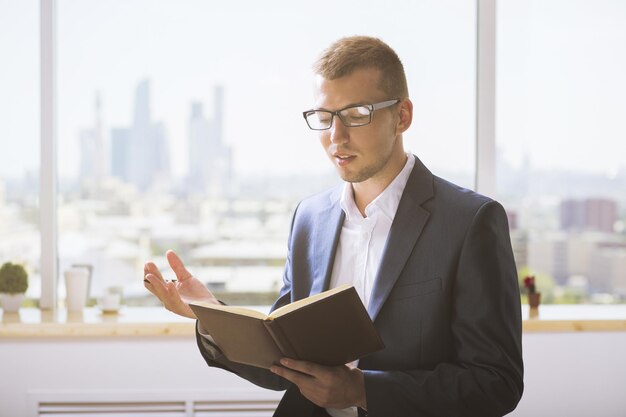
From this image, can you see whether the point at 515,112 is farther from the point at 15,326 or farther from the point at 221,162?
the point at 15,326

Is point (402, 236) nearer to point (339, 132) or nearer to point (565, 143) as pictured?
point (339, 132)

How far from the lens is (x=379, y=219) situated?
6.63 ft

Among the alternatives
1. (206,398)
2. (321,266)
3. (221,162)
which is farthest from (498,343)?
(221,162)

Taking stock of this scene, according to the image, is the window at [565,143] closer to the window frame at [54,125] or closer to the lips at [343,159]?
the window frame at [54,125]

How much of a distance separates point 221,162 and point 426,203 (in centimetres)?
206

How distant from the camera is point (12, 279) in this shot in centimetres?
364

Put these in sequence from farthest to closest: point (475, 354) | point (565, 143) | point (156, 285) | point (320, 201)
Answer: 1. point (565, 143)
2. point (320, 201)
3. point (156, 285)
4. point (475, 354)

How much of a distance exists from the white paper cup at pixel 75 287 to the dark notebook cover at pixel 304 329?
6.74 feet

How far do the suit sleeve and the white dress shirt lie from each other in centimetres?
22

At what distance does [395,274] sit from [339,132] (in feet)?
1.15

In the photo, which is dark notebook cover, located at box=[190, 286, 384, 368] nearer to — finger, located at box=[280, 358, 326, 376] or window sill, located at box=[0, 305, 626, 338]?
finger, located at box=[280, 358, 326, 376]

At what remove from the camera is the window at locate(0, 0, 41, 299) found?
12.6 feet

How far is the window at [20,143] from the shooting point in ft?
12.6

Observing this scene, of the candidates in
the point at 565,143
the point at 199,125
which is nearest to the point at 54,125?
the point at 199,125
